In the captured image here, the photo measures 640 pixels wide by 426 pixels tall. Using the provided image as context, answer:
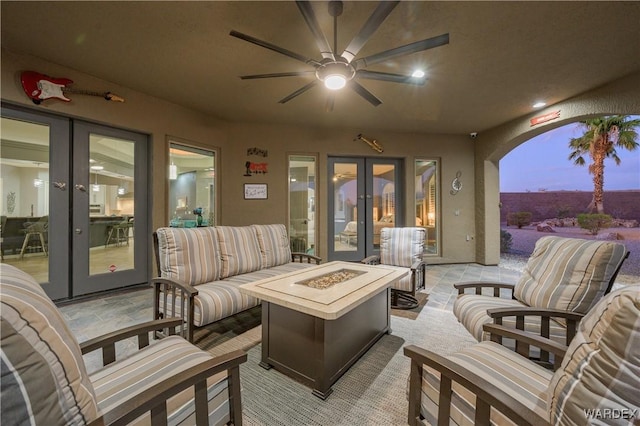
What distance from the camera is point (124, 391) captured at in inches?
41.8

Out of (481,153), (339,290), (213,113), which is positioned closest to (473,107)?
(481,153)

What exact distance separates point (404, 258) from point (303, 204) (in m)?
2.50

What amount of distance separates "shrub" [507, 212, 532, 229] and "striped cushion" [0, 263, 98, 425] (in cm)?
960

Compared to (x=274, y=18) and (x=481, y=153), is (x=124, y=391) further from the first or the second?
(x=481, y=153)

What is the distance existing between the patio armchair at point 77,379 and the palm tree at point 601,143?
775 cm

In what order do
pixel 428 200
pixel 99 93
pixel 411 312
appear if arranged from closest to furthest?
pixel 411 312, pixel 99 93, pixel 428 200

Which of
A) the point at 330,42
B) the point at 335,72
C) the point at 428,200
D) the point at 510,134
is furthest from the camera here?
the point at 428,200

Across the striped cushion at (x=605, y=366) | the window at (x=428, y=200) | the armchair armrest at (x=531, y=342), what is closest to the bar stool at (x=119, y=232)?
the armchair armrest at (x=531, y=342)

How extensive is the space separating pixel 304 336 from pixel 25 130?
4040 mm

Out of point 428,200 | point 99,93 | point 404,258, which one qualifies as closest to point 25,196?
point 99,93

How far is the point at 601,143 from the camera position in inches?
231

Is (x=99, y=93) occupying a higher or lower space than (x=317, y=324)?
higher

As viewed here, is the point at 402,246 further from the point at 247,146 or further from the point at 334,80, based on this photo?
the point at 247,146

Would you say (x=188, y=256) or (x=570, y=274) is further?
(x=188, y=256)
